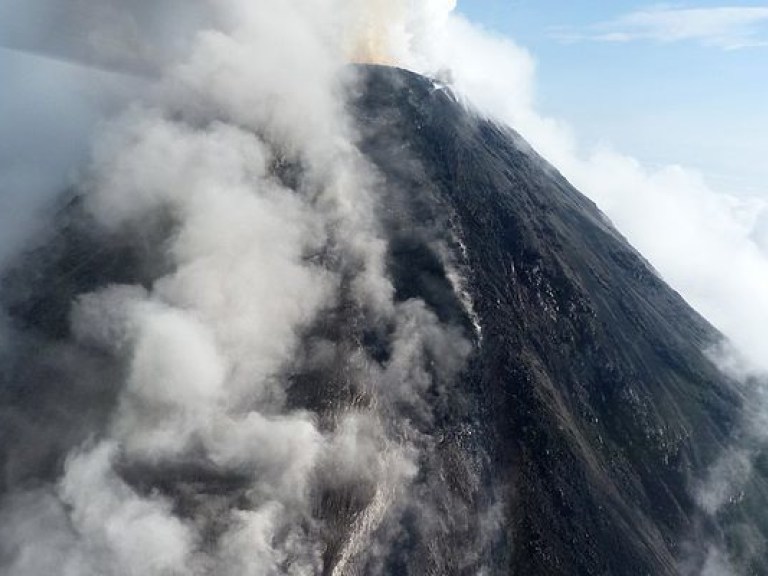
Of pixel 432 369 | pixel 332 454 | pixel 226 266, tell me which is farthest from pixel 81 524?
pixel 432 369

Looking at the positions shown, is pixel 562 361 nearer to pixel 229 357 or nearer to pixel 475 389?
pixel 475 389

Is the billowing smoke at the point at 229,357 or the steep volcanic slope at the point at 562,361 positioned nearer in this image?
the billowing smoke at the point at 229,357

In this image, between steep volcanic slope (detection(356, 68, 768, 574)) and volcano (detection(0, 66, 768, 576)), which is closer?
volcano (detection(0, 66, 768, 576))

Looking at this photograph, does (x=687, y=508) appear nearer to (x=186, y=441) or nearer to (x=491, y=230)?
(x=491, y=230)

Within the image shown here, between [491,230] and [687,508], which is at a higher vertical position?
[491,230]
